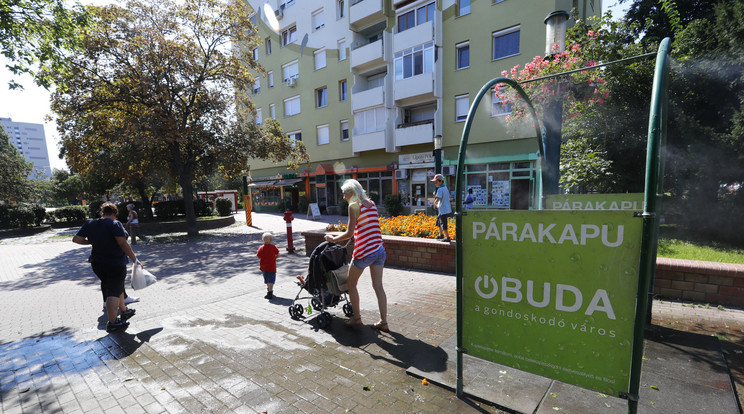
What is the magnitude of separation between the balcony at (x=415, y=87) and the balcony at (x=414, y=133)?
1.55 metres

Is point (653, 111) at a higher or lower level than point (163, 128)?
lower

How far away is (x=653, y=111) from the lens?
2016 millimetres

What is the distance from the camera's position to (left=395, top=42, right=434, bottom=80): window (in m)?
18.8

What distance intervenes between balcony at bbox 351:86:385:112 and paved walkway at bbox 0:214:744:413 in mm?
16118

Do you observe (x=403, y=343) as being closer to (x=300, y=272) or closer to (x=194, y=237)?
(x=300, y=272)

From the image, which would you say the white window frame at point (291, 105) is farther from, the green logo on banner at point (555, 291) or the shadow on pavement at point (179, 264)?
the green logo on banner at point (555, 291)

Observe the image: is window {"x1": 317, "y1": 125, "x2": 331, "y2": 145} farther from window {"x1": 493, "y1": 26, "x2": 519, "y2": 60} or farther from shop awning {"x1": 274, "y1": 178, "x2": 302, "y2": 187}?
window {"x1": 493, "y1": 26, "x2": 519, "y2": 60}

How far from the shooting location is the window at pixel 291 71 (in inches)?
1064

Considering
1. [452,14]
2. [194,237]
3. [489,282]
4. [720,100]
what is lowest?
[194,237]

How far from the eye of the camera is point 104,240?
4.38 m

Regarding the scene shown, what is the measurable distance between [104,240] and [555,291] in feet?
17.0

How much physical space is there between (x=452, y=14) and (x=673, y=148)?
1410cm

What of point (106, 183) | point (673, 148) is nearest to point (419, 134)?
point (673, 148)

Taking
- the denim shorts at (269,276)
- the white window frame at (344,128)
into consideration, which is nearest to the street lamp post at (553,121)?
the denim shorts at (269,276)
